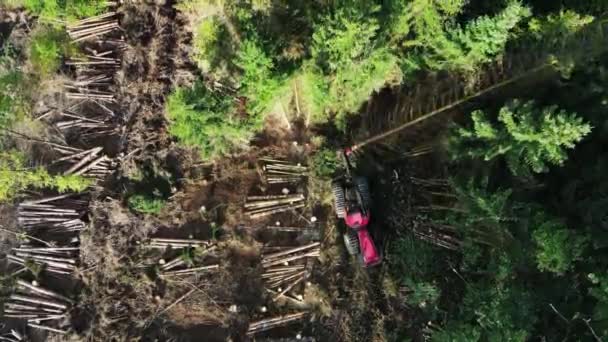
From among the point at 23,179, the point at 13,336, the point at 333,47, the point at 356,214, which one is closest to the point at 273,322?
the point at 356,214

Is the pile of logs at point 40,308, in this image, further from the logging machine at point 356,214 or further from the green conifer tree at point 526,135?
the green conifer tree at point 526,135

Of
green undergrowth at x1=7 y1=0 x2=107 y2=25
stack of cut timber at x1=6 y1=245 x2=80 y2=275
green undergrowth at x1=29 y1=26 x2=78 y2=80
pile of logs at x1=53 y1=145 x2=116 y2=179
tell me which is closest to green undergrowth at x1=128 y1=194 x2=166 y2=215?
pile of logs at x1=53 y1=145 x2=116 y2=179

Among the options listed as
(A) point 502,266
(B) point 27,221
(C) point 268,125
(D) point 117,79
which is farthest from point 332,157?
(B) point 27,221

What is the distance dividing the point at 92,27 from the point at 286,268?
565 centimetres

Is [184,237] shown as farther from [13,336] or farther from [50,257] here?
[13,336]

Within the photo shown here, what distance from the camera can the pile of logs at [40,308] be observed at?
10.1 metres

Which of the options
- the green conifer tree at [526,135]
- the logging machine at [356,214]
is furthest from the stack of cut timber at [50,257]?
the green conifer tree at [526,135]

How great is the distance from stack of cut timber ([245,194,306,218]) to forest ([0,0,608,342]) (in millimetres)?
56

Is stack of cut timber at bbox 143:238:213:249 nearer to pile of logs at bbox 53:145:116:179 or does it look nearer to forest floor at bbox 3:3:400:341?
forest floor at bbox 3:3:400:341

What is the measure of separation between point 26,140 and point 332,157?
18.4 feet

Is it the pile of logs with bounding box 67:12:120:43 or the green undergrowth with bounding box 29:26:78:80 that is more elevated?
the pile of logs with bounding box 67:12:120:43

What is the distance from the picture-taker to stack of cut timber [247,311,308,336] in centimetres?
1005

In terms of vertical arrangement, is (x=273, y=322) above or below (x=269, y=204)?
below

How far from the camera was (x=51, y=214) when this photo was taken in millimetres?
10250
